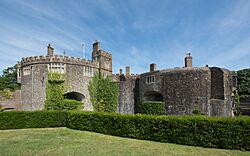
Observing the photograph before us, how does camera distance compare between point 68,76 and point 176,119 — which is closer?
point 176,119

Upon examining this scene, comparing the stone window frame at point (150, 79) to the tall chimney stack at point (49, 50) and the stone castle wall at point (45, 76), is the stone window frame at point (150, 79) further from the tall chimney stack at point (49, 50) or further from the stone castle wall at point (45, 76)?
the tall chimney stack at point (49, 50)

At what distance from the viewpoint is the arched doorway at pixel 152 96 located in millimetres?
23456

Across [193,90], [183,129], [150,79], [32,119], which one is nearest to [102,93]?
[150,79]

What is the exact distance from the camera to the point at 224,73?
1794cm

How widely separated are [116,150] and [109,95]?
16747 millimetres

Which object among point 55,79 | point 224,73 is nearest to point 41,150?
point 55,79

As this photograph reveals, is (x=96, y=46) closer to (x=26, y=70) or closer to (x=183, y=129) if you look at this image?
(x=26, y=70)

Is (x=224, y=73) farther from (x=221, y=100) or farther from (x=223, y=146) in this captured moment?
(x=223, y=146)

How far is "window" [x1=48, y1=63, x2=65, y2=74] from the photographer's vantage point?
69.7 feet

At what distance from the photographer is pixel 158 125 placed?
1090 centimetres

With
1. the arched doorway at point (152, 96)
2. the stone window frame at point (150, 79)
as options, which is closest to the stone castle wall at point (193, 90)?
the stone window frame at point (150, 79)

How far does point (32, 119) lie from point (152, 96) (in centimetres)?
1586

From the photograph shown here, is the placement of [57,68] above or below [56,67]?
below

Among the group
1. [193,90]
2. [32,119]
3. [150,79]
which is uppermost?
[150,79]
